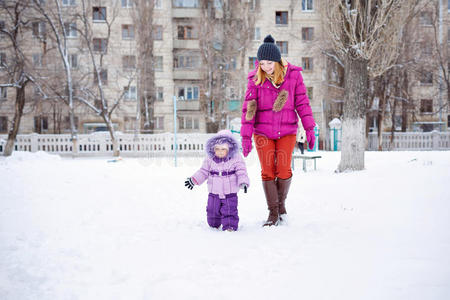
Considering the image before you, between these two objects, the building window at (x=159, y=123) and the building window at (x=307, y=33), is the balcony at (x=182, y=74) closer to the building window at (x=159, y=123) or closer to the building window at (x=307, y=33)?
the building window at (x=159, y=123)

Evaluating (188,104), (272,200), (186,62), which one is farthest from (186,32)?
(272,200)

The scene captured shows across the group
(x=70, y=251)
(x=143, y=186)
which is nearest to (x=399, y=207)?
(x=70, y=251)

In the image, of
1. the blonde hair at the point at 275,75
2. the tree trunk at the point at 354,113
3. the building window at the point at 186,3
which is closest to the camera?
the blonde hair at the point at 275,75

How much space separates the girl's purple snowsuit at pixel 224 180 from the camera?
388 cm

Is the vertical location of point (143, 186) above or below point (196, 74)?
below

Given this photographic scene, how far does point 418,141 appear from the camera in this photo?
21.1 metres

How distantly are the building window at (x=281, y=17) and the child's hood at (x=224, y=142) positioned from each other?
30.0 meters

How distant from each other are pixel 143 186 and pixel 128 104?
79.2 feet

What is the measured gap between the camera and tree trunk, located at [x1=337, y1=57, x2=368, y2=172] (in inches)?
322

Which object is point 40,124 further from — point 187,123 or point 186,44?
point 186,44

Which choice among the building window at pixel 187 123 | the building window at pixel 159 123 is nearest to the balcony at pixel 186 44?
the building window at pixel 187 123

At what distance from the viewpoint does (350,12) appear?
802 cm

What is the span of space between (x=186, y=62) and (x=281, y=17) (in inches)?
371

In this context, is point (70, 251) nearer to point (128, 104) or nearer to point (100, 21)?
point (128, 104)
